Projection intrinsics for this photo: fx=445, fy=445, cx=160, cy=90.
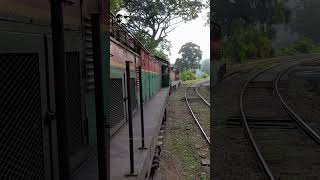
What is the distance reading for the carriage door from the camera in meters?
1.88

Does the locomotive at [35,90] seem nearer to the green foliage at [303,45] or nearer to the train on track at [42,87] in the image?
the train on track at [42,87]

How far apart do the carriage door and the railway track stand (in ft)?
20.4

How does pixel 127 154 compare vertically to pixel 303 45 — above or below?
below

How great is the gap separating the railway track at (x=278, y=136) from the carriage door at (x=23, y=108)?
20.4 feet

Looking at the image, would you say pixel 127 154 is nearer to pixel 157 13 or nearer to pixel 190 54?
pixel 157 13

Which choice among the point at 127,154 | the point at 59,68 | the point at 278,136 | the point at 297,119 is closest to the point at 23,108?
the point at 59,68

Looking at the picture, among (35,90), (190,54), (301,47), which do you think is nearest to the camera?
(35,90)

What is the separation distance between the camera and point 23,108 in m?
2.08

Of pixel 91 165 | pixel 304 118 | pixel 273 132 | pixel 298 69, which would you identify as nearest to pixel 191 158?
pixel 273 132

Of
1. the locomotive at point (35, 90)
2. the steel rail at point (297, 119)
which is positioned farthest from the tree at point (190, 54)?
the locomotive at point (35, 90)

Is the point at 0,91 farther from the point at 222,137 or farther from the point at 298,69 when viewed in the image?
the point at 298,69

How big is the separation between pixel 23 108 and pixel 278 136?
10221mm

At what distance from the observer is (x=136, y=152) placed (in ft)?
17.1

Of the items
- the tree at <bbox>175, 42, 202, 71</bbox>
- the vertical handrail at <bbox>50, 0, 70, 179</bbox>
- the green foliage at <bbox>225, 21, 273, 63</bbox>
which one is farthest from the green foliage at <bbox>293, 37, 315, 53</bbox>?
the tree at <bbox>175, 42, 202, 71</bbox>
